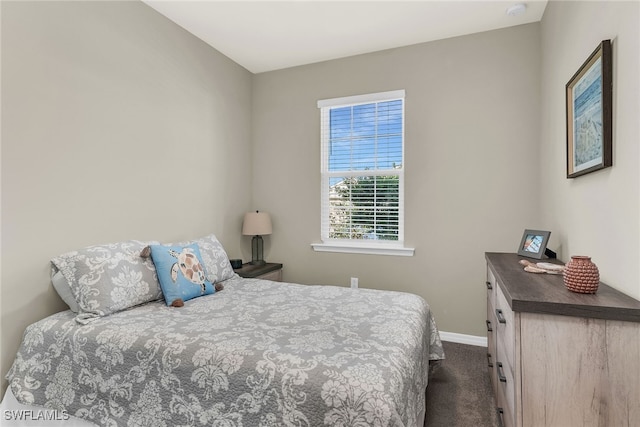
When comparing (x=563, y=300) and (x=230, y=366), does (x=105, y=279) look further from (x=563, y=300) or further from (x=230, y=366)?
(x=563, y=300)

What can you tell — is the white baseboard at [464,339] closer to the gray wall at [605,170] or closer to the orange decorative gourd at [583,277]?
the gray wall at [605,170]

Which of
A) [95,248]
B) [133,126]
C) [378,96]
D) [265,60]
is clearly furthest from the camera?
[265,60]

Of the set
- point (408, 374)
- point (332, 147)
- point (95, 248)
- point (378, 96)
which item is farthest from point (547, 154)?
point (95, 248)

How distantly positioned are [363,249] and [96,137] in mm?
2409

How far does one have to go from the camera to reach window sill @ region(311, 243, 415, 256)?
3.18 metres

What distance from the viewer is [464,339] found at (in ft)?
9.78

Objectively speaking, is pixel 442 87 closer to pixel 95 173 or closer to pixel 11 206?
pixel 95 173

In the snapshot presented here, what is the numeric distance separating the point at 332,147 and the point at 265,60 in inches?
45.4

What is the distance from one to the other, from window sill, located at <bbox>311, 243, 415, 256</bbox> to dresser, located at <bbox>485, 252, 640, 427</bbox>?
1847mm

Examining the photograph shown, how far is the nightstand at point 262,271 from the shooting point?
3.09 m

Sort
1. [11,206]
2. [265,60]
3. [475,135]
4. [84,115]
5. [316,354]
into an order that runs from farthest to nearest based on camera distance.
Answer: [265,60] < [475,135] < [84,115] < [11,206] < [316,354]

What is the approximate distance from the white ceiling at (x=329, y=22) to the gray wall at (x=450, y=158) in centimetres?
16

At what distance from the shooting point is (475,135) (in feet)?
9.58

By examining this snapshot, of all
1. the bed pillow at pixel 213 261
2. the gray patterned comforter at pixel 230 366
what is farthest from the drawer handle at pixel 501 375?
the bed pillow at pixel 213 261
